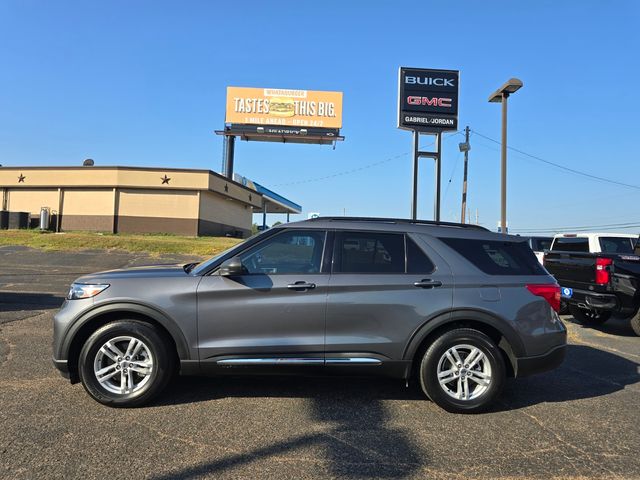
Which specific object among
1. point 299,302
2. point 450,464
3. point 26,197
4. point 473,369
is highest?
point 26,197

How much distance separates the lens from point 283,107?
43062 mm

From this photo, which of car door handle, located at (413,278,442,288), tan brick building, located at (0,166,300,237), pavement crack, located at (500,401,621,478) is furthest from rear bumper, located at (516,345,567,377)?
tan brick building, located at (0,166,300,237)

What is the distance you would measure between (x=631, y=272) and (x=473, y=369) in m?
5.46

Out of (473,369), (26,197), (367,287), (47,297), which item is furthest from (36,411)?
(26,197)

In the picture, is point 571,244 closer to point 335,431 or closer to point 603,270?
point 603,270

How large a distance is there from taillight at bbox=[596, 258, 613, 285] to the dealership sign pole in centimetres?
1046

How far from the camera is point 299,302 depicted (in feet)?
14.4

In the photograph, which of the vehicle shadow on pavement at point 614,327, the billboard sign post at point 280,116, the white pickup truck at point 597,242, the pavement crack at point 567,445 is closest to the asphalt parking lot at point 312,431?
the pavement crack at point 567,445

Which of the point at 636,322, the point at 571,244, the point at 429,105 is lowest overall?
the point at 636,322

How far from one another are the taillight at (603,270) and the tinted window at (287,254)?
594 centimetres

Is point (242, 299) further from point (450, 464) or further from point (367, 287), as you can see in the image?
point (450, 464)

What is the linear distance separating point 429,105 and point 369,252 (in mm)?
15757

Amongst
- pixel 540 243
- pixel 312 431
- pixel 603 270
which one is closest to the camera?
pixel 312 431

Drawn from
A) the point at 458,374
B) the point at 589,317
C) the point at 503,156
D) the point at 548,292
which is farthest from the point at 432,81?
the point at 458,374
